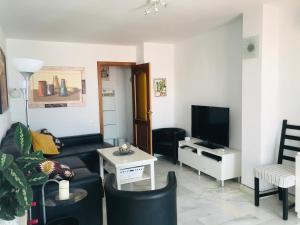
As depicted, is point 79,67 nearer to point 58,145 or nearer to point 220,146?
point 58,145

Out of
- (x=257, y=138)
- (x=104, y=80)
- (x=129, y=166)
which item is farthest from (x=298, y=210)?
(x=104, y=80)

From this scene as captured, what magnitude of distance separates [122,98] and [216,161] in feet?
11.9

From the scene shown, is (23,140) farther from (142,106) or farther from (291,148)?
(142,106)

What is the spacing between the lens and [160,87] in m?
5.56

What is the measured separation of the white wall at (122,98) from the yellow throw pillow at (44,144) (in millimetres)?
2543

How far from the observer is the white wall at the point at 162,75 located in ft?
17.9

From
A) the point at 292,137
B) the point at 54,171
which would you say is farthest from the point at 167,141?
the point at 54,171

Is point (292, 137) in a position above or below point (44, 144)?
above

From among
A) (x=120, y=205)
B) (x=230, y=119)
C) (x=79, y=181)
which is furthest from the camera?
(x=230, y=119)

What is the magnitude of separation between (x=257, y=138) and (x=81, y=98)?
3.41 meters

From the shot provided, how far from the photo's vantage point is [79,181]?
250 centimetres

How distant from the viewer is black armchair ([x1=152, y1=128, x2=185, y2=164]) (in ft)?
16.2

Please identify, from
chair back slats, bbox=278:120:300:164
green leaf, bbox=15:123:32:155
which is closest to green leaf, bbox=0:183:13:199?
green leaf, bbox=15:123:32:155

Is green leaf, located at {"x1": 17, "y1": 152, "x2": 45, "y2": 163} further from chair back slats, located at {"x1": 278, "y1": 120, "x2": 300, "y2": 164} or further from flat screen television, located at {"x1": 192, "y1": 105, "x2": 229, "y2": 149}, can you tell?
flat screen television, located at {"x1": 192, "y1": 105, "x2": 229, "y2": 149}
